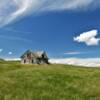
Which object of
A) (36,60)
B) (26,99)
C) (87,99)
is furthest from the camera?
(36,60)

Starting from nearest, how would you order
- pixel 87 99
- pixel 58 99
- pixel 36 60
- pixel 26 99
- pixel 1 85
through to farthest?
pixel 26 99
pixel 58 99
pixel 87 99
pixel 1 85
pixel 36 60

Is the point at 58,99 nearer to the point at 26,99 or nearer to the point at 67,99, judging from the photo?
the point at 67,99

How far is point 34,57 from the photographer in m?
124

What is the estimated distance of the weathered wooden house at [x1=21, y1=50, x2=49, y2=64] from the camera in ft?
408

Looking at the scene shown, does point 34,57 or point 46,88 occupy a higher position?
point 34,57

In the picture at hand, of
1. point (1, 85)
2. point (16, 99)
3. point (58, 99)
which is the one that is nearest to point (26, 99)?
point (16, 99)

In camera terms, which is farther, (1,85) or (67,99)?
(1,85)

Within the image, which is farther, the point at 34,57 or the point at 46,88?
the point at 34,57

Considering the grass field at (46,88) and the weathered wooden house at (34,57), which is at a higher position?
the weathered wooden house at (34,57)

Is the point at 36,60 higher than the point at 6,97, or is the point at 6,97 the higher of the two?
the point at 36,60

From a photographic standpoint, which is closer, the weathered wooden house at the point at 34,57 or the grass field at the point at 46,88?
the grass field at the point at 46,88

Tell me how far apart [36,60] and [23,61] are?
6.46 meters

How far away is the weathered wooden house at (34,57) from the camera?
124438 millimetres

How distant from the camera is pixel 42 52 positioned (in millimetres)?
126812
